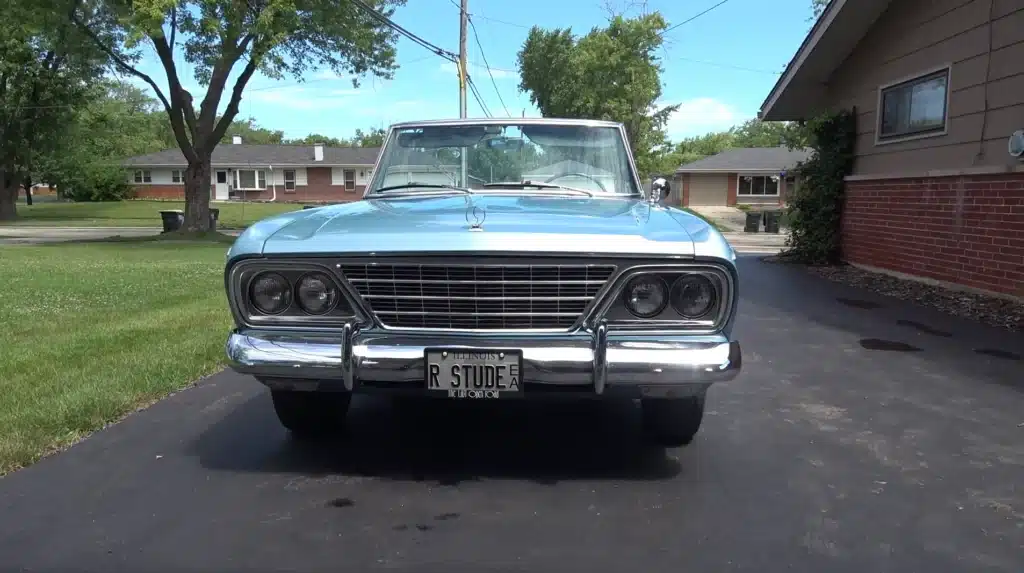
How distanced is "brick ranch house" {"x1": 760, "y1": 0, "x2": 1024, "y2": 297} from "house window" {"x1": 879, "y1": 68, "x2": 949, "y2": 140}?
17mm

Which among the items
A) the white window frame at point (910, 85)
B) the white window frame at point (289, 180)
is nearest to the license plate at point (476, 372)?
the white window frame at point (910, 85)

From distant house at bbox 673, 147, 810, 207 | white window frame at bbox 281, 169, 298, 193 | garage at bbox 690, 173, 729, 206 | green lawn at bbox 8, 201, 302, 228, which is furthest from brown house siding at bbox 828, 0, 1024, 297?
white window frame at bbox 281, 169, 298, 193

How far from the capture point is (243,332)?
3.40m

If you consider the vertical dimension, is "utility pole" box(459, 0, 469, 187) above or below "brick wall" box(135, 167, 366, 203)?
above

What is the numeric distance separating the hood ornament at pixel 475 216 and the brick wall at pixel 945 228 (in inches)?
256

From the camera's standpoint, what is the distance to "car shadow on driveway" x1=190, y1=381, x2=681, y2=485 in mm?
3691

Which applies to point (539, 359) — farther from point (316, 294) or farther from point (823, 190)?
point (823, 190)

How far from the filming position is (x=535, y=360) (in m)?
3.13

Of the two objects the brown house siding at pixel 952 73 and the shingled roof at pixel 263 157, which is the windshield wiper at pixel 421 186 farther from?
the shingled roof at pixel 263 157

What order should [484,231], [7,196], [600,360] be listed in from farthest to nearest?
[7,196] < [484,231] < [600,360]

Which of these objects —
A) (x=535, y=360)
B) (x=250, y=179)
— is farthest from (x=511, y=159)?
(x=250, y=179)

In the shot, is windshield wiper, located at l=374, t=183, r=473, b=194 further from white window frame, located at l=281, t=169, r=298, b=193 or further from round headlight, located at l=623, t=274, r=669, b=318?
white window frame, located at l=281, t=169, r=298, b=193

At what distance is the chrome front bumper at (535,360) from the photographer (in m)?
3.14

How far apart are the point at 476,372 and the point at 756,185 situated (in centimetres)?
4433
